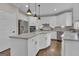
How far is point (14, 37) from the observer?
1469mm

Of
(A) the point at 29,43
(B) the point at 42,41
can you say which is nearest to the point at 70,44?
(B) the point at 42,41

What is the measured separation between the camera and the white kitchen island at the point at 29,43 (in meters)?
1.49

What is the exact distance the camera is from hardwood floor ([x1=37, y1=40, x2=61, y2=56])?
1479 mm

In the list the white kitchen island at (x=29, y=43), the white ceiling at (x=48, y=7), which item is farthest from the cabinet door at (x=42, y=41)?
the white ceiling at (x=48, y=7)

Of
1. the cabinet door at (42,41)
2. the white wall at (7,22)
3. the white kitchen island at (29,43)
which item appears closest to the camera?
the white wall at (7,22)

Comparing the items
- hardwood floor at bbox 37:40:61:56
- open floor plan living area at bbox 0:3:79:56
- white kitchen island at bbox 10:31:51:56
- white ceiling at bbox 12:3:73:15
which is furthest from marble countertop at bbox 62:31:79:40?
white ceiling at bbox 12:3:73:15

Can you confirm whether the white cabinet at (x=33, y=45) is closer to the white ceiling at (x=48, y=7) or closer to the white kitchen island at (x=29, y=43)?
the white kitchen island at (x=29, y=43)

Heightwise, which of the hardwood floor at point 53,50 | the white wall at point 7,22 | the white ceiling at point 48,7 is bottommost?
the hardwood floor at point 53,50

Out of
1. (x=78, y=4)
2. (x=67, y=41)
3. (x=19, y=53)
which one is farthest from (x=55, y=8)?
(x=19, y=53)

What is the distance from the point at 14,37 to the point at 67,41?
3.06 feet

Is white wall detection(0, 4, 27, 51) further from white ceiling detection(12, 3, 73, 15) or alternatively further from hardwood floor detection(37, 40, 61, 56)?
hardwood floor detection(37, 40, 61, 56)

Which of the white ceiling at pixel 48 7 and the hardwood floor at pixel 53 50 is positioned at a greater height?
the white ceiling at pixel 48 7

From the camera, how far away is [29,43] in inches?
62.6

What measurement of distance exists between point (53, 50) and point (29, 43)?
454mm
